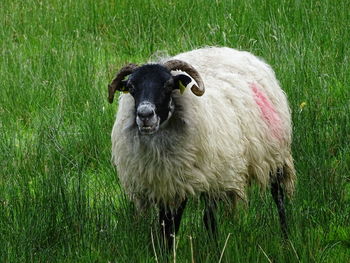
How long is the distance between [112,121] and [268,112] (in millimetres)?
1447

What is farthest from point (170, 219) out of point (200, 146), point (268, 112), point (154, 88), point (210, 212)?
point (268, 112)

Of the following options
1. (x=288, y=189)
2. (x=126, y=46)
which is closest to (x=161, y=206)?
(x=288, y=189)

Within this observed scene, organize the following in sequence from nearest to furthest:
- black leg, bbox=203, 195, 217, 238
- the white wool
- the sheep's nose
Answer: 1. the sheep's nose
2. the white wool
3. black leg, bbox=203, 195, 217, 238

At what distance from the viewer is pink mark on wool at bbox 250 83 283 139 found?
15.9 feet

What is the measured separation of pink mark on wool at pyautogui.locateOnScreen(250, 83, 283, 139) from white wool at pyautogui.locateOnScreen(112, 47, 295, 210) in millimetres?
47

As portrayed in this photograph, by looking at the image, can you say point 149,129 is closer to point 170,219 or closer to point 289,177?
point 170,219

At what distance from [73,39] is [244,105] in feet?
12.2

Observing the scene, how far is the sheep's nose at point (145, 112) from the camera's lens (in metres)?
3.95

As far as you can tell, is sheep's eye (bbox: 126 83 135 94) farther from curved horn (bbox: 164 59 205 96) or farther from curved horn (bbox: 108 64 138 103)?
curved horn (bbox: 164 59 205 96)

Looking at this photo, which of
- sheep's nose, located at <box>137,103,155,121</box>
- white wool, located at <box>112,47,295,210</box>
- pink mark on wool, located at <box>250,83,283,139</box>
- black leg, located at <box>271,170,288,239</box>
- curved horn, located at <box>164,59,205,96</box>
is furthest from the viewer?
black leg, located at <box>271,170,288,239</box>

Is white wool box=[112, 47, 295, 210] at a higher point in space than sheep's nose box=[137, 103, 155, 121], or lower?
lower

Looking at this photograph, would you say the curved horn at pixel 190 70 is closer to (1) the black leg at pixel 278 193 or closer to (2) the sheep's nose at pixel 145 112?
(2) the sheep's nose at pixel 145 112

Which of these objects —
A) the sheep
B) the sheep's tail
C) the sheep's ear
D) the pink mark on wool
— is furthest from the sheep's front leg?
the sheep's tail

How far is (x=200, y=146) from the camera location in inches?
170
